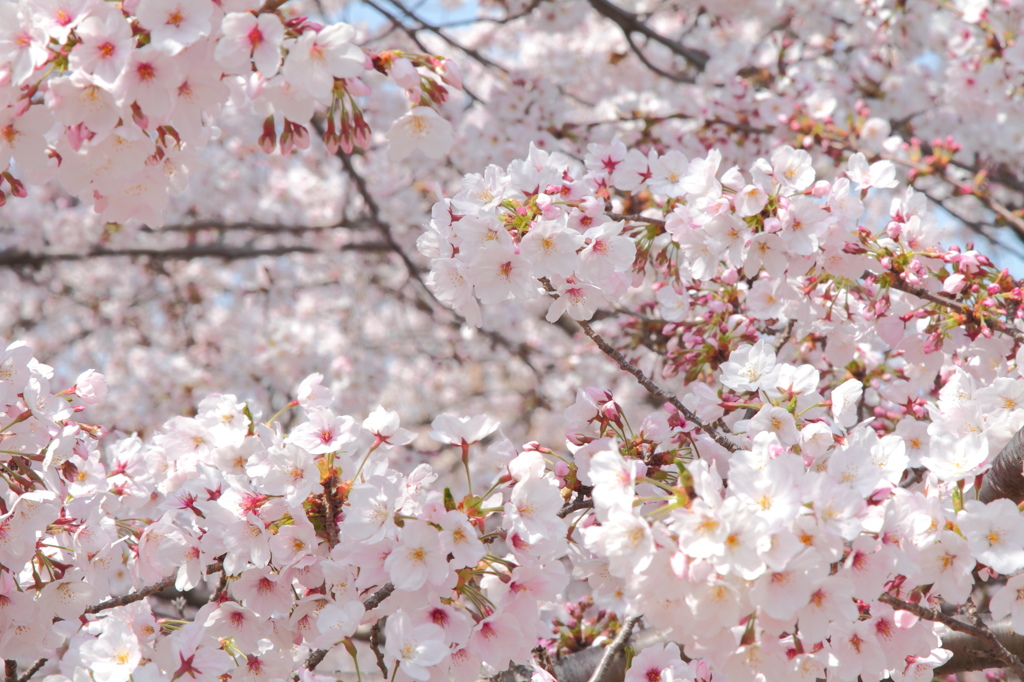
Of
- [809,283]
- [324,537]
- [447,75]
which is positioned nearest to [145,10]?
[447,75]

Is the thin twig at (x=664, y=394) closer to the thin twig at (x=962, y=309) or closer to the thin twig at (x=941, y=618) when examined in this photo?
the thin twig at (x=941, y=618)

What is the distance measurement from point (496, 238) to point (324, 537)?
2.41 ft

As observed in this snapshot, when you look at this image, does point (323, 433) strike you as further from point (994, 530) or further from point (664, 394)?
point (994, 530)

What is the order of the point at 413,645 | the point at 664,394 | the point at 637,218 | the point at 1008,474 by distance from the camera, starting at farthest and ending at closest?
the point at 637,218, the point at 664,394, the point at 1008,474, the point at 413,645

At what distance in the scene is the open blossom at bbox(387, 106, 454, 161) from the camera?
1819mm

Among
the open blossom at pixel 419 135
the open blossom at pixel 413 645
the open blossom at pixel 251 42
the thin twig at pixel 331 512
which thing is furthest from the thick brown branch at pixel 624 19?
the open blossom at pixel 413 645

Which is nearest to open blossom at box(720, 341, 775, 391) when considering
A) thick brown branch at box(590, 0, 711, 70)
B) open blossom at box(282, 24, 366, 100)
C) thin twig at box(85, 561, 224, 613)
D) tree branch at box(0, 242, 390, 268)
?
open blossom at box(282, 24, 366, 100)

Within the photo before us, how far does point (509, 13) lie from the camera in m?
5.59

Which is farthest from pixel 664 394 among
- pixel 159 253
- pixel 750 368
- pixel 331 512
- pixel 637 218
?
pixel 159 253

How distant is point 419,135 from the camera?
185 centimetres

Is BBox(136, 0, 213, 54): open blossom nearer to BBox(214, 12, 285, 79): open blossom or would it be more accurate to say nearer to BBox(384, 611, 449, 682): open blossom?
BBox(214, 12, 285, 79): open blossom

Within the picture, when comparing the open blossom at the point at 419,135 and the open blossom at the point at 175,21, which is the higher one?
the open blossom at the point at 175,21

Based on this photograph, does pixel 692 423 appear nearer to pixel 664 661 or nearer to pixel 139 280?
pixel 664 661

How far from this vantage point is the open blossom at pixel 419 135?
5.97 feet
